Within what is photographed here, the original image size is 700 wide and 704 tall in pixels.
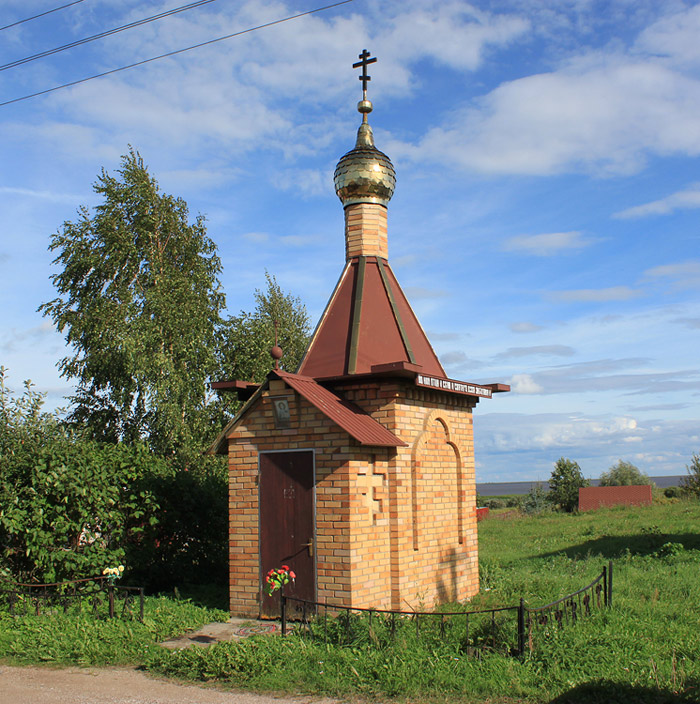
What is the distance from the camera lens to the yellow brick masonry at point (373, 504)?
8.34m

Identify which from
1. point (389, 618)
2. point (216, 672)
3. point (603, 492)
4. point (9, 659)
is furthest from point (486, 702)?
point (603, 492)

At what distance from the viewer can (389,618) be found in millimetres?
7641

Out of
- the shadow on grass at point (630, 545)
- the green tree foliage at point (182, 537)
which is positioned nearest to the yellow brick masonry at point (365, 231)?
the green tree foliage at point (182, 537)

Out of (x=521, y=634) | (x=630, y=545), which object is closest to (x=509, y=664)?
(x=521, y=634)

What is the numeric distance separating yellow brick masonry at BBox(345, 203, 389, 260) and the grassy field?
17.6ft

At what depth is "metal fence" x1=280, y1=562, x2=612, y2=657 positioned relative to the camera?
6.86 m

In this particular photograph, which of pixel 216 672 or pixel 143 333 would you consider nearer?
pixel 216 672

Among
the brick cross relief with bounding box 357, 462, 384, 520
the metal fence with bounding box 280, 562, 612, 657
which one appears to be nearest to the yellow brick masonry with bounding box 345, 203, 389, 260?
the brick cross relief with bounding box 357, 462, 384, 520

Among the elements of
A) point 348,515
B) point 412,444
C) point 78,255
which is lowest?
point 348,515

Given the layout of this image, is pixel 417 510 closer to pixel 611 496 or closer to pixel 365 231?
pixel 365 231

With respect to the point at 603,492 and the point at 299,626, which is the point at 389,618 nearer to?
the point at 299,626

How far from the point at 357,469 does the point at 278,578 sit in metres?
1.54

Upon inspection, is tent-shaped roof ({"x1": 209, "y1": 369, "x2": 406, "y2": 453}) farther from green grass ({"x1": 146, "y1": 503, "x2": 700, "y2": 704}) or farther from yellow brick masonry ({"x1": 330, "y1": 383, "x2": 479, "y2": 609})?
green grass ({"x1": 146, "y1": 503, "x2": 700, "y2": 704})

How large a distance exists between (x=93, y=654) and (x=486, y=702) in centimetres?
410
